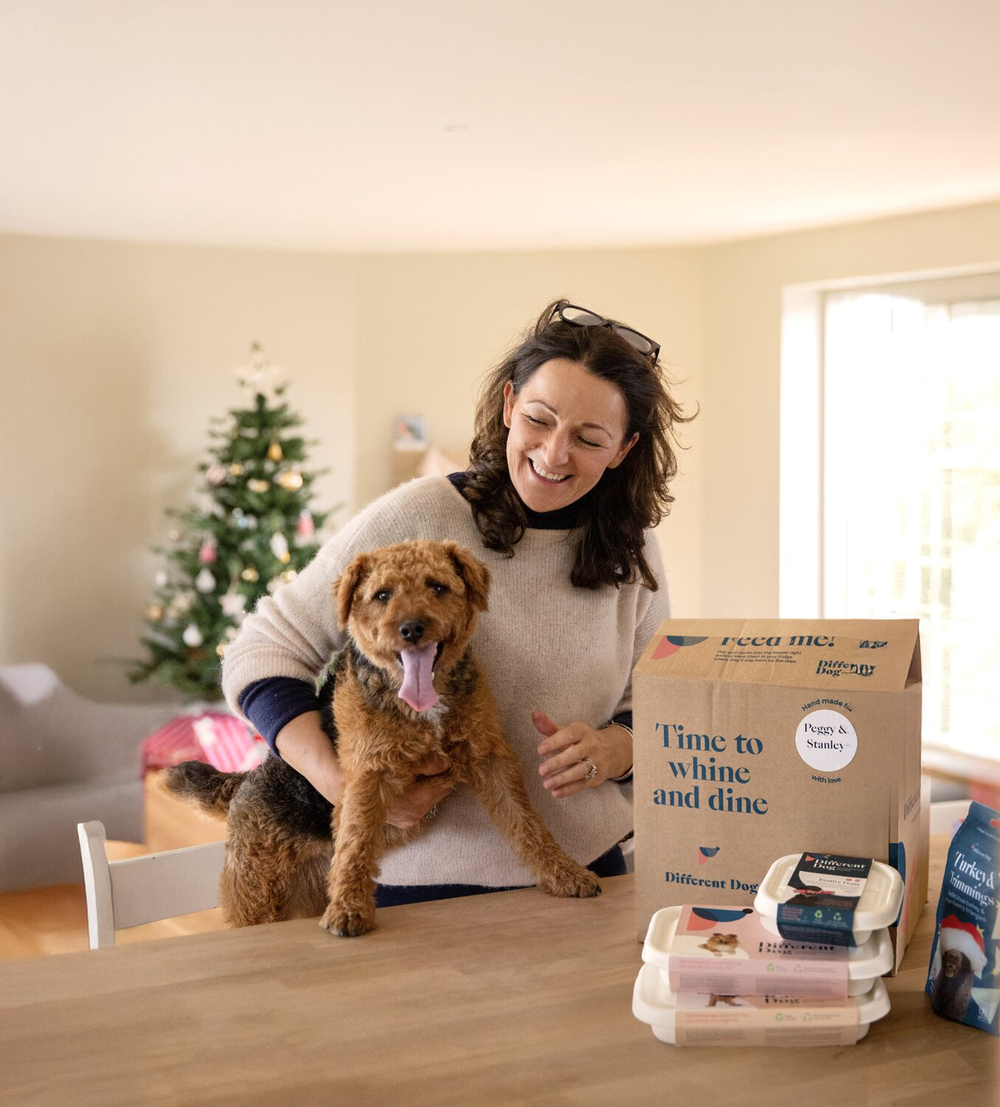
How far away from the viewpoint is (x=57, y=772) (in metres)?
4.66

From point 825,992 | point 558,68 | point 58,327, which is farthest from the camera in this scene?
point 58,327

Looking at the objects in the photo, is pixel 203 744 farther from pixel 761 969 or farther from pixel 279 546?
pixel 761 969

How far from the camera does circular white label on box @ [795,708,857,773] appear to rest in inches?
45.9

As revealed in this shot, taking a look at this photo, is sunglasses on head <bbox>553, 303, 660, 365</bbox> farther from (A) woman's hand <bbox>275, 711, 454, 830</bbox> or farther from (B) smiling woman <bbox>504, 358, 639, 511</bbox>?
(A) woman's hand <bbox>275, 711, 454, 830</bbox>

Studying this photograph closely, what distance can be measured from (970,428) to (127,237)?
3.92m

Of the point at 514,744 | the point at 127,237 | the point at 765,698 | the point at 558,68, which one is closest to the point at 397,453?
the point at 127,237

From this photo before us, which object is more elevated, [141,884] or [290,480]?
[290,480]

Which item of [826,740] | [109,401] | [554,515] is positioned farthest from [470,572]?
[109,401]

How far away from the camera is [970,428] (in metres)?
4.94

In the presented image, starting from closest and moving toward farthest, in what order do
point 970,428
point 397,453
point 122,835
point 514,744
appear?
point 514,744
point 122,835
point 970,428
point 397,453

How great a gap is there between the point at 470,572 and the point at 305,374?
15.2ft

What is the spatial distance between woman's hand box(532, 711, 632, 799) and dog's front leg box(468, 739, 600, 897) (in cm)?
4

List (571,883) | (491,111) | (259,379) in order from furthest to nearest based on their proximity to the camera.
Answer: (259,379), (491,111), (571,883)

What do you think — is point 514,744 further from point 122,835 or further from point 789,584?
point 789,584
